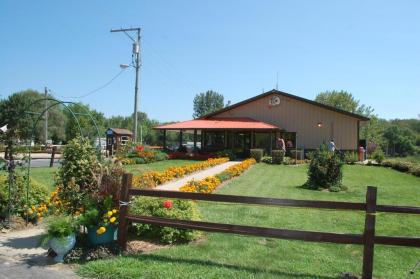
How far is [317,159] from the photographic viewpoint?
1446 cm

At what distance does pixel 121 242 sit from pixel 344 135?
1118 inches

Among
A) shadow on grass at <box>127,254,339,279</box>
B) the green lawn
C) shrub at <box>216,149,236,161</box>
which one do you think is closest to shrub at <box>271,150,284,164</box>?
shrub at <box>216,149,236,161</box>

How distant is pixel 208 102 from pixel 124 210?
4149 inches

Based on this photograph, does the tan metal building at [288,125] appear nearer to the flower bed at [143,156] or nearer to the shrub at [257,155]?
the shrub at [257,155]

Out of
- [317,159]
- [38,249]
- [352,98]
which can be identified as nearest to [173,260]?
[38,249]

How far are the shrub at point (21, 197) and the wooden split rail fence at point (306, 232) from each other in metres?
2.67

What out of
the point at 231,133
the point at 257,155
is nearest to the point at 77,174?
the point at 257,155

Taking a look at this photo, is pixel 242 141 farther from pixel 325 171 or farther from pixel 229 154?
pixel 325 171

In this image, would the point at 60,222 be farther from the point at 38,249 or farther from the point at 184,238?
the point at 184,238

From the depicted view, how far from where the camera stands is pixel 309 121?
3234 centimetres

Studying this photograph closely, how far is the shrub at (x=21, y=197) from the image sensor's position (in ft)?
25.5

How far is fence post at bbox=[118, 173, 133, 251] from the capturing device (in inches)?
238

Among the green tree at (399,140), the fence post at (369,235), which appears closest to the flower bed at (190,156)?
the fence post at (369,235)

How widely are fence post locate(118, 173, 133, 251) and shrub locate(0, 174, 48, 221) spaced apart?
100 inches
